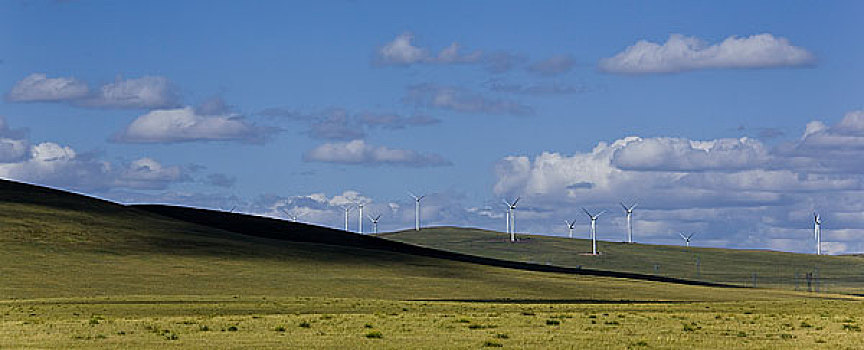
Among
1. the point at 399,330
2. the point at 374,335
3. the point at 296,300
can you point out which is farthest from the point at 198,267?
the point at 374,335

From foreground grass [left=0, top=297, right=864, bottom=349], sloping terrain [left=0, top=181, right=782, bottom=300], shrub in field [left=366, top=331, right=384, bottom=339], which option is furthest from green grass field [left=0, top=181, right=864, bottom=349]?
shrub in field [left=366, top=331, right=384, bottom=339]

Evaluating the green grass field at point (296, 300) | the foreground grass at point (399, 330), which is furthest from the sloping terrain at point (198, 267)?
the foreground grass at point (399, 330)

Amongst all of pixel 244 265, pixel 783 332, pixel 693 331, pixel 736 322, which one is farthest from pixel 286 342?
pixel 244 265

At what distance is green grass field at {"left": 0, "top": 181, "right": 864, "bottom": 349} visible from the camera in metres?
53.2

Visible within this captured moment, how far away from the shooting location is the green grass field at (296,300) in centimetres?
5319

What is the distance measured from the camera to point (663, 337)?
53.5 meters

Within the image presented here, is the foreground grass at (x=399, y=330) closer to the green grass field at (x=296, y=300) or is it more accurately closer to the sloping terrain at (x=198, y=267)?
the green grass field at (x=296, y=300)

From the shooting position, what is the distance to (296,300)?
9688 centimetres

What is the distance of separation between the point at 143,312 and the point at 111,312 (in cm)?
199

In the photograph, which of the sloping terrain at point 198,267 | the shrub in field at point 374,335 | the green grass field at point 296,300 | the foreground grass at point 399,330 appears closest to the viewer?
the foreground grass at point 399,330

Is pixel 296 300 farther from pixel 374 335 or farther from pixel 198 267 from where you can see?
pixel 374 335

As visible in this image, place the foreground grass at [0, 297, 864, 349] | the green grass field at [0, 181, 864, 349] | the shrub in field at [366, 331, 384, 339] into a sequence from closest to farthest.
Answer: the foreground grass at [0, 297, 864, 349] → the shrub in field at [366, 331, 384, 339] → the green grass field at [0, 181, 864, 349]

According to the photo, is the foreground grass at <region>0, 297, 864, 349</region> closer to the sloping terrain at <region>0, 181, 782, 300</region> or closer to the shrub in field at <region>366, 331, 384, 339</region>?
the shrub in field at <region>366, 331, 384, 339</region>

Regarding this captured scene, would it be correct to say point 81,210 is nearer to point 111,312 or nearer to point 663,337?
point 111,312
